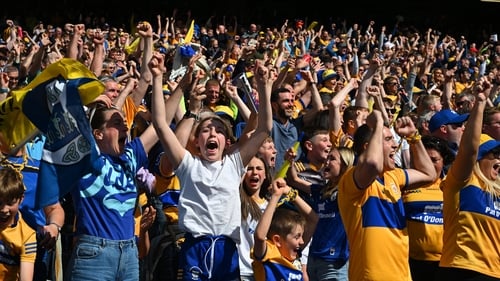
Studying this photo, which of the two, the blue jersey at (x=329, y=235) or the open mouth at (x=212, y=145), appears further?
the blue jersey at (x=329, y=235)

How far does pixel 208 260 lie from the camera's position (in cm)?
573

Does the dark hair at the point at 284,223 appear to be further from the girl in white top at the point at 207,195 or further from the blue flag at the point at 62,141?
the blue flag at the point at 62,141

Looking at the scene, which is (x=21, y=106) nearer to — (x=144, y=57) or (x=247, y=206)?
(x=144, y=57)

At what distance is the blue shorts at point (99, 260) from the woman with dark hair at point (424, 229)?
2.18 meters

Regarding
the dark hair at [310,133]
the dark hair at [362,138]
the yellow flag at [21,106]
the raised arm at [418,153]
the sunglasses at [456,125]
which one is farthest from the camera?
the dark hair at [310,133]

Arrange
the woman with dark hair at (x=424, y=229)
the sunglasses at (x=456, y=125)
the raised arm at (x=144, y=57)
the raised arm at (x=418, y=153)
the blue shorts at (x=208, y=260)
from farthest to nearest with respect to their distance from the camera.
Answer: the sunglasses at (x=456, y=125), the woman with dark hair at (x=424, y=229), the raised arm at (x=144, y=57), the raised arm at (x=418, y=153), the blue shorts at (x=208, y=260)

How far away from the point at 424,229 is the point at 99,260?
243 centimetres

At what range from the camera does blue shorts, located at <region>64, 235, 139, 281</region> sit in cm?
569

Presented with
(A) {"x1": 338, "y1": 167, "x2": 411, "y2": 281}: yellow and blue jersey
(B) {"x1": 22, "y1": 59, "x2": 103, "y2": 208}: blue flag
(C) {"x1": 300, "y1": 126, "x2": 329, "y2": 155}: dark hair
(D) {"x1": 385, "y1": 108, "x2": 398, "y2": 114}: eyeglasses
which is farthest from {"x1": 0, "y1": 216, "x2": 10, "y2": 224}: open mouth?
(D) {"x1": 385, "y1": 108, "x2": 398, "y2": 114}: eyeglasses

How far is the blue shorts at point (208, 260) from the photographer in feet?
18.8

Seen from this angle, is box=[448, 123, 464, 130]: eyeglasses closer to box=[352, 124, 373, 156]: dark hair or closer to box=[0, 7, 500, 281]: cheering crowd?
box=[0, 7, 500, 281]: cheering crowd

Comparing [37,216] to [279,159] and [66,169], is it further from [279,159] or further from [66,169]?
[279,159]

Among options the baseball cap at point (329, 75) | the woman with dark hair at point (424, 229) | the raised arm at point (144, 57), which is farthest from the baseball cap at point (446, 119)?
the baseball cap at point (329, 75)

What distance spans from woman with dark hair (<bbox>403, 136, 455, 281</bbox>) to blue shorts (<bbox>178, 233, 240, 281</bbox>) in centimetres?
172
